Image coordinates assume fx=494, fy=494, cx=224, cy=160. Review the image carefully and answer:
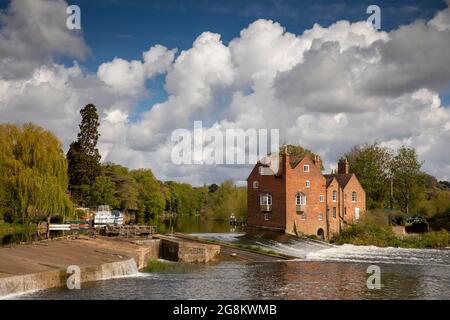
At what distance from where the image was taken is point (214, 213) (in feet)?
460

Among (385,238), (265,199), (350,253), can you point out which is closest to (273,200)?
(265,199)

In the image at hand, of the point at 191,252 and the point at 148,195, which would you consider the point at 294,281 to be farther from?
the point at 148,195

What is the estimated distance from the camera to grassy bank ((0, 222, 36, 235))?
182ft

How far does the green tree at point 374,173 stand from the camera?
85.2 metres

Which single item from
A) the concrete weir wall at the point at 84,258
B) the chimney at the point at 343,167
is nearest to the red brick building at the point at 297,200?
the chimney at the point at 343,167

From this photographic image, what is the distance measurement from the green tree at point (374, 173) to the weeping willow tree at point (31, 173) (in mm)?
53553

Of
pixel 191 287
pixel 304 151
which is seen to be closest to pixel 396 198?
pixel 304 151

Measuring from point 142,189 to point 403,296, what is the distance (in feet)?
338

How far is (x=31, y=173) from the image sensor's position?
47.2 meters

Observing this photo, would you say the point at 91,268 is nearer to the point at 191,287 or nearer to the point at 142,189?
the point at 191,287

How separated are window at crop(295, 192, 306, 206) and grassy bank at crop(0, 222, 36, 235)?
106ft

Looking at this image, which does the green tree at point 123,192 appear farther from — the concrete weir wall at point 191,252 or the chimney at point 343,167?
the concrete weir wall at point 191,252

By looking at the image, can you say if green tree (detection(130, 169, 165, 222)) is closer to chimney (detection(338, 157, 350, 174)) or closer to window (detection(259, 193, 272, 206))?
chimney (detection(338, 157, 350, 174))
